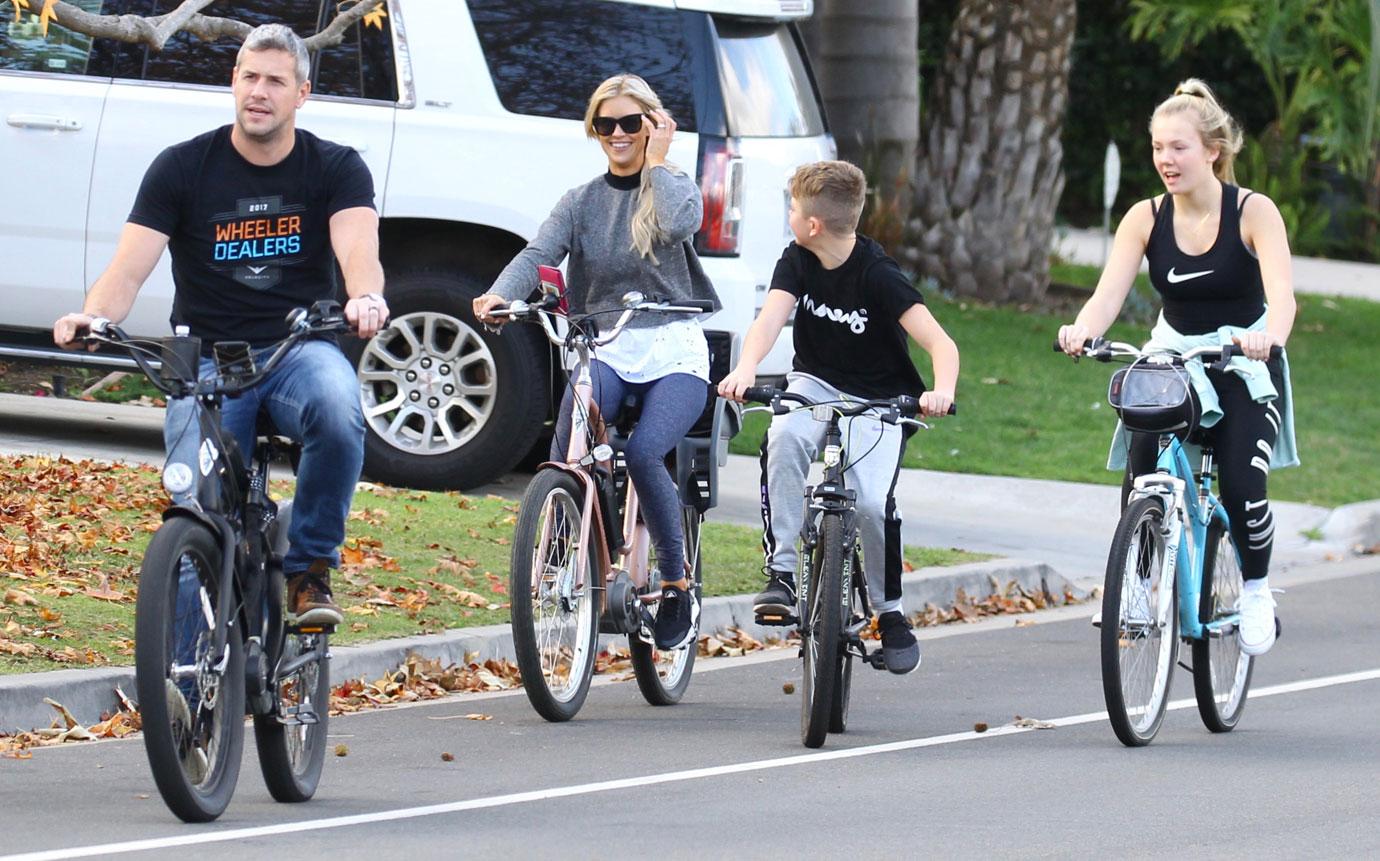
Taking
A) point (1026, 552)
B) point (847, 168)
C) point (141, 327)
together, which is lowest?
point (1026, 552)

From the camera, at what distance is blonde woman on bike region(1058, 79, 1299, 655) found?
24.7 ft

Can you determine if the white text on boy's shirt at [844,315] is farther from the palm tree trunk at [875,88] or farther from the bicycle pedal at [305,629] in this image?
the palm tree trunk at [875,88]

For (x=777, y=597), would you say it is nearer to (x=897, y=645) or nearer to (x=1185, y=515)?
(x=897, y=645)

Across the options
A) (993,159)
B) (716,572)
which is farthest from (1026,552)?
(993,159)

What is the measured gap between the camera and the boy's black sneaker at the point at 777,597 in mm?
7352

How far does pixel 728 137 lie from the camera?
1135cm

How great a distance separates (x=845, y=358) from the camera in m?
7.46

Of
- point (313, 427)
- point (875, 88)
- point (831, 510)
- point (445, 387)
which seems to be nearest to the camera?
point (313, 427)

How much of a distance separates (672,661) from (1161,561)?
1.73 metres

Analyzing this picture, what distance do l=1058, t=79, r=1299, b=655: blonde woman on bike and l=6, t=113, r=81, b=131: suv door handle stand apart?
18.2ft

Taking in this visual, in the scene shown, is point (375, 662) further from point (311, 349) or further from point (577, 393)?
point (311, 349)

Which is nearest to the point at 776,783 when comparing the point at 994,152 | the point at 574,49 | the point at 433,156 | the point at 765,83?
the point at 433,156

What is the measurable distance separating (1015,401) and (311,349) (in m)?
10.3

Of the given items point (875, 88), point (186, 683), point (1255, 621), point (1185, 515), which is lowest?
point (1255, 621)
